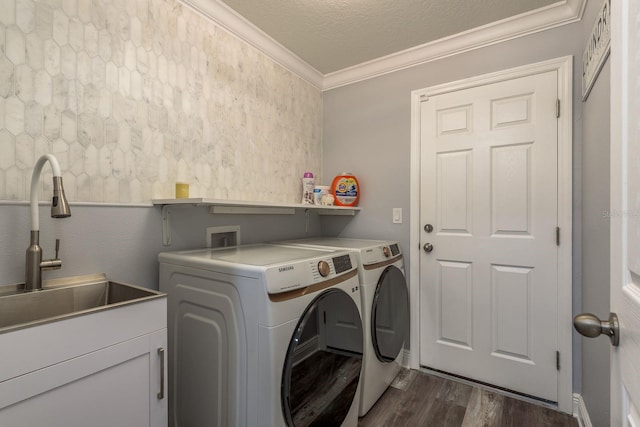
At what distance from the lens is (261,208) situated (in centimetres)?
210

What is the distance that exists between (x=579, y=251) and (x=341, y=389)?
1.59m

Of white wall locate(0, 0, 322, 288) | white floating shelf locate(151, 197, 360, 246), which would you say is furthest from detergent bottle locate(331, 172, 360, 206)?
white wall locate(0, 0, 322, 288)

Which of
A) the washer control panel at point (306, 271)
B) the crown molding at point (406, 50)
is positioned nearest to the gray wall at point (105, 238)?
the washer control panel at point (306, 271)

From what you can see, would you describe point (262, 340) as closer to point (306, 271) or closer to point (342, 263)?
point (306, 271)

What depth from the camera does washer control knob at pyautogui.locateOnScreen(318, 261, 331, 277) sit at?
1346mm

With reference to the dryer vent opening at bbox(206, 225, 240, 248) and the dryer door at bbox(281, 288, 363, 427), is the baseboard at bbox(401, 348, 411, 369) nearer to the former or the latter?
the dryer door at bbox(281, 288, 363, 427)

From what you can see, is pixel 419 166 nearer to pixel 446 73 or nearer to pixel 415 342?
pixel 446 73

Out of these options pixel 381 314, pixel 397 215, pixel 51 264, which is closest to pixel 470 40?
pixel 397 215

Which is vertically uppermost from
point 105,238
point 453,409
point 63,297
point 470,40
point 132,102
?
point 470,40

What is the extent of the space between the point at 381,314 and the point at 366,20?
1876mm

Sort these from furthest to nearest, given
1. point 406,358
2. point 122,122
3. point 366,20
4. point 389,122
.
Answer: point 389,122
point 406,358
point 366,20
point 122,122

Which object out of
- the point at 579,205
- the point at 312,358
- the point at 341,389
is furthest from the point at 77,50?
the point at 579,205

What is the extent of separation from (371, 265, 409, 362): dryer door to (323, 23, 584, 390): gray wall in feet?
0.95

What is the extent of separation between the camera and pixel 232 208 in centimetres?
191
